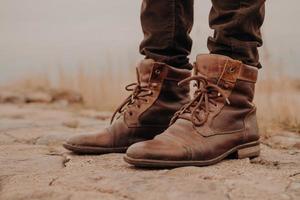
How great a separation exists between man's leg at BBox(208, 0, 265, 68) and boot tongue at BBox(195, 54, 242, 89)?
4 cm

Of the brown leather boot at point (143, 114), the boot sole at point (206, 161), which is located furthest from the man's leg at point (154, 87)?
the boot sole at point (206, 161)

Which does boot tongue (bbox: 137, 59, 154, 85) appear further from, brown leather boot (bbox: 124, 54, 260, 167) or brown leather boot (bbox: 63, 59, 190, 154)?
brown leather boot (bbox: 124, 54, 260, 167)

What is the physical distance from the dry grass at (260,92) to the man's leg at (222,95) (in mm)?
1044

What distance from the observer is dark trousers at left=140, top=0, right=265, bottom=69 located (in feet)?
5.04

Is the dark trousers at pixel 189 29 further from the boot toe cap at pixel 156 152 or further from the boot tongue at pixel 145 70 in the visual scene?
the boot toe cap at pixel 156 152

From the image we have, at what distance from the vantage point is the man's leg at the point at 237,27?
153 centimetres

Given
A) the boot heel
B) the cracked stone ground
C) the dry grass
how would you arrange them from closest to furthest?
the cracked stone ground, the boot heel, the dry grass

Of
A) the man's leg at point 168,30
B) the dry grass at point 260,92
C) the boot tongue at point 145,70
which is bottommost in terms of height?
the dry grass at point 260,92

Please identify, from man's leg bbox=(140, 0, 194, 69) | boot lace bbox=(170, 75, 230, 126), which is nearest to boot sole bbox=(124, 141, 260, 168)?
boot lace bbox=(170, 75, 230, 126)

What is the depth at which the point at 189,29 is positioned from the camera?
6.09ft

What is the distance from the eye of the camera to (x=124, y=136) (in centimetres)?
177

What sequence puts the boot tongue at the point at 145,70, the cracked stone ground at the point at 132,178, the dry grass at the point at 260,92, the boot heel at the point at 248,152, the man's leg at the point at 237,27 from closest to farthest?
the cracked stone ground at the point at 132,178
the man's leg at the point at 237,27
the boot heel at the point at 248,152
the boot tongue at the point at 145,70
the dry grass at the point at 260,92

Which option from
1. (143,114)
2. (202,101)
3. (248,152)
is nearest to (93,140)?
(143,114)

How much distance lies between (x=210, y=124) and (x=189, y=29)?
1.50ft
